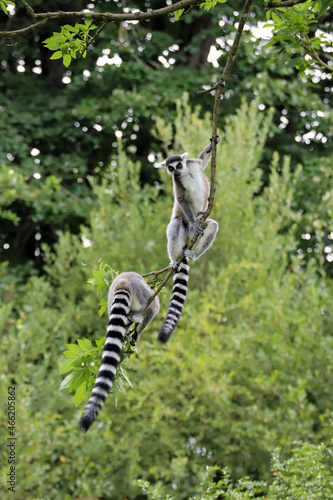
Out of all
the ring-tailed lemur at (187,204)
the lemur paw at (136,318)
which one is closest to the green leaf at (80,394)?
the lemur paw at (136,318)

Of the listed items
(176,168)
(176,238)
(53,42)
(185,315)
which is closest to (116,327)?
(53,42)

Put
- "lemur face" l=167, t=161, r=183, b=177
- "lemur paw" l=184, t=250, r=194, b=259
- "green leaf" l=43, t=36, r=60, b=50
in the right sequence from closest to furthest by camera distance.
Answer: "green leaf" l=43, t=36, r=60, b=50 → "lemur paw" l=184, t=250, r=194, b=259 → "lemur face" l=167, t=161, r=183, b=177

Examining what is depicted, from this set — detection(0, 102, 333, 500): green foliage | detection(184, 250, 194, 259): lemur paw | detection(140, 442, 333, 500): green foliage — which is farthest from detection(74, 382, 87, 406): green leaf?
detection(0, 102, 333, 500): green foliage

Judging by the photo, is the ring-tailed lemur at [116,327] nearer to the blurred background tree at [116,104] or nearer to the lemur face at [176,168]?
the lemur face at [176,168]

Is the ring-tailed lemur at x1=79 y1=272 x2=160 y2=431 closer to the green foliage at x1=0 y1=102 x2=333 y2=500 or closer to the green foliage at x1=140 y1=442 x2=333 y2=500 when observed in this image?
the green foliage at x1=140 y1=442 x2=333 y2=500

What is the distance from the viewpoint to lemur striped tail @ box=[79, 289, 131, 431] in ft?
5.76

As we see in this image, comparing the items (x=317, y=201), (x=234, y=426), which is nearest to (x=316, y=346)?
(x=234, y=426)

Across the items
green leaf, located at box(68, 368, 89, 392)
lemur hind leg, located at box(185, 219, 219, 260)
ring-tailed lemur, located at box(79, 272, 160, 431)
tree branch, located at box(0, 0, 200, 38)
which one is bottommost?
green leaf, located at box(68, 368, 89, 392)

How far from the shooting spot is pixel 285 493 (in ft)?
11.8

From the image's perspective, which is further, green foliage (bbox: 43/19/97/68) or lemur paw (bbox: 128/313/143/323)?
lemur paw (bbox: 128/313/143/323)

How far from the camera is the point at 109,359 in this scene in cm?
220

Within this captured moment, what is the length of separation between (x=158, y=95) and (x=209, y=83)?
0.91 meters

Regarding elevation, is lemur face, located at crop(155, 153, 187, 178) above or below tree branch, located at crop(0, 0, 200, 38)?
below

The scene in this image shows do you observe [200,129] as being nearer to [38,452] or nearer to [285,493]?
[38,452]
